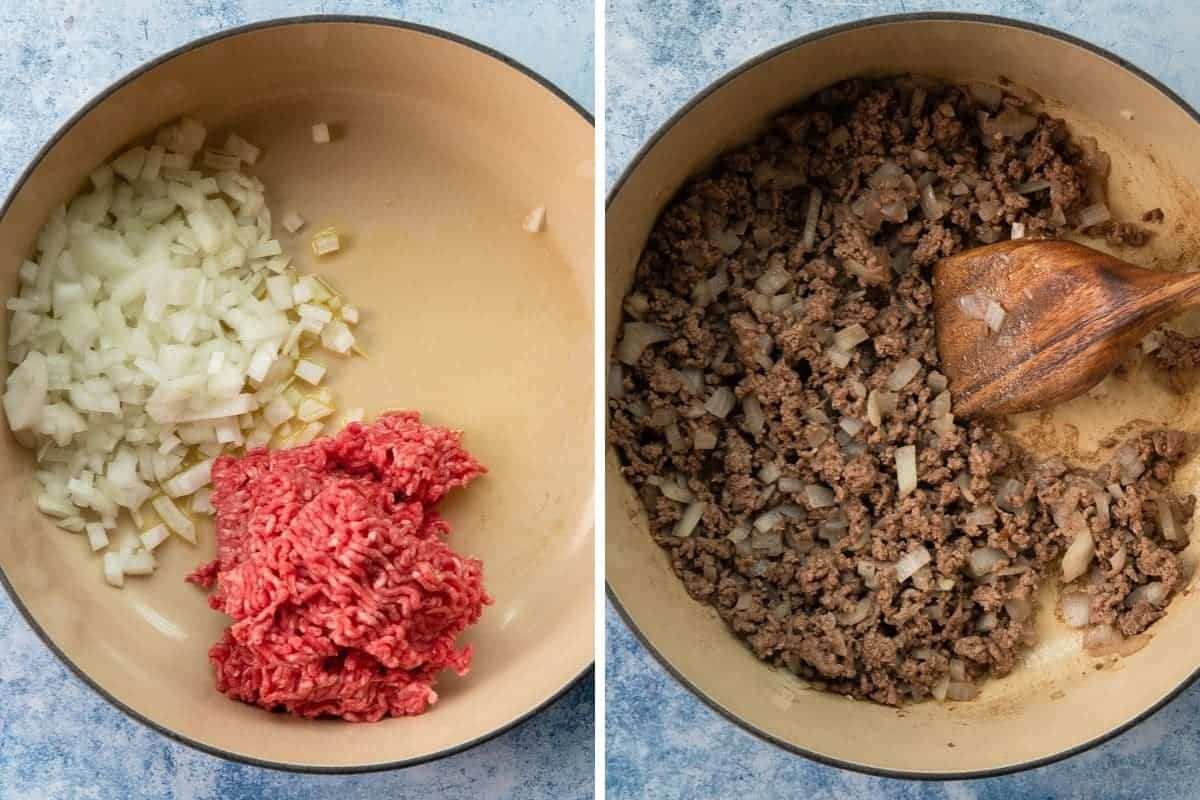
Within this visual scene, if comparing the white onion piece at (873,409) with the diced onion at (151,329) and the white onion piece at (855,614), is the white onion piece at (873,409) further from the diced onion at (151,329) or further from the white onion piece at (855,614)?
the diced onion at (151,329)

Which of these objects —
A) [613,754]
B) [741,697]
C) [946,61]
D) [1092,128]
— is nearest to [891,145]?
[946,61]

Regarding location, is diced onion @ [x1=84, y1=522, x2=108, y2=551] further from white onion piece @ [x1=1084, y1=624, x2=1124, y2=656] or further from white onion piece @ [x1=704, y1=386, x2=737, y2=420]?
white onion piece @ [x1=1084, y1=624, x2=1124, y2=656]

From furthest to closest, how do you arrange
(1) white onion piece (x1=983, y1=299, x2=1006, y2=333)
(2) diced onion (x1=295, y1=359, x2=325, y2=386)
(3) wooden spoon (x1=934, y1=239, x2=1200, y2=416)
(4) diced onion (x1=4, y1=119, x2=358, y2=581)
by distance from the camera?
(2) diced onion (x1=295, y1=359, x2=325, y2=386)
(4) diced onion (x1=4, y1=119, x2=358, y2=581)
(1) white onion piece (x1=983, y1=299, x2=1006, y2=333)
(3) wooden spoon (x1=934, y1=239, x2=1200, y2=416)

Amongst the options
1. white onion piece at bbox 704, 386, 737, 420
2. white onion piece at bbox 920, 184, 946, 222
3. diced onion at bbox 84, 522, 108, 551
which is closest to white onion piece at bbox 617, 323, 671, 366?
white onion piece at bbox 704, 386, 737, 420

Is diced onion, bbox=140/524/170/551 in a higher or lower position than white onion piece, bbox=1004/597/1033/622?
lower

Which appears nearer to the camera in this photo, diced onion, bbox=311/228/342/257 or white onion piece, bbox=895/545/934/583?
white onion piece, bbox=895/545/934/583

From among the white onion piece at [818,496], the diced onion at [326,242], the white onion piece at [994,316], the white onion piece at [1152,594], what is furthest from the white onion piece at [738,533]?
the diced onion at [326,242]
